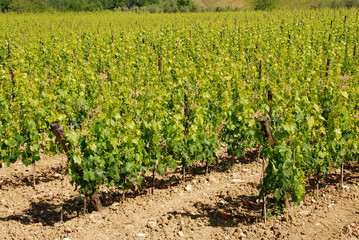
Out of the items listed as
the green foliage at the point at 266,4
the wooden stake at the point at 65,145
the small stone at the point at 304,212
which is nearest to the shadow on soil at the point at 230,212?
the small stone at the point at 304,212

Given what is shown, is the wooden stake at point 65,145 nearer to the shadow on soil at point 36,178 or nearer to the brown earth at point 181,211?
the brown earth at point 181,211

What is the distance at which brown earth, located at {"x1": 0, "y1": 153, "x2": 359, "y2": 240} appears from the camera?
15.4 ft

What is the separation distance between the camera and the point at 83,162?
4.89 meters

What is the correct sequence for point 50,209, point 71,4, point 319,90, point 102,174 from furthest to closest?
1. point 71,4
2. point 319,90
3. point 50,209
4. point 102,174

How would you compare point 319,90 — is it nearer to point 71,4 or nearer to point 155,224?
point 155,224

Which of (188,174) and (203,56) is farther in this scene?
(203,56)

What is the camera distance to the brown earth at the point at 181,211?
4691 millimetres

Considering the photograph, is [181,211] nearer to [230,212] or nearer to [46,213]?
[230,212]

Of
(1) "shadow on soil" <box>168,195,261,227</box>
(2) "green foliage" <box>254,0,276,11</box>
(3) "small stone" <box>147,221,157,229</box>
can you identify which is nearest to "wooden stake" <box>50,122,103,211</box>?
(3) "small stone" <box>147,221,157,229</box>

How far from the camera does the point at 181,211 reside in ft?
17.1

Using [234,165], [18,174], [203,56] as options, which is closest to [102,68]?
[203,56]

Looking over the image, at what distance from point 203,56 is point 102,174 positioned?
771 centimetres

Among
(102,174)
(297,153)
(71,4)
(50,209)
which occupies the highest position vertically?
(71,4)

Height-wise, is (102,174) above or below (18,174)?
above
